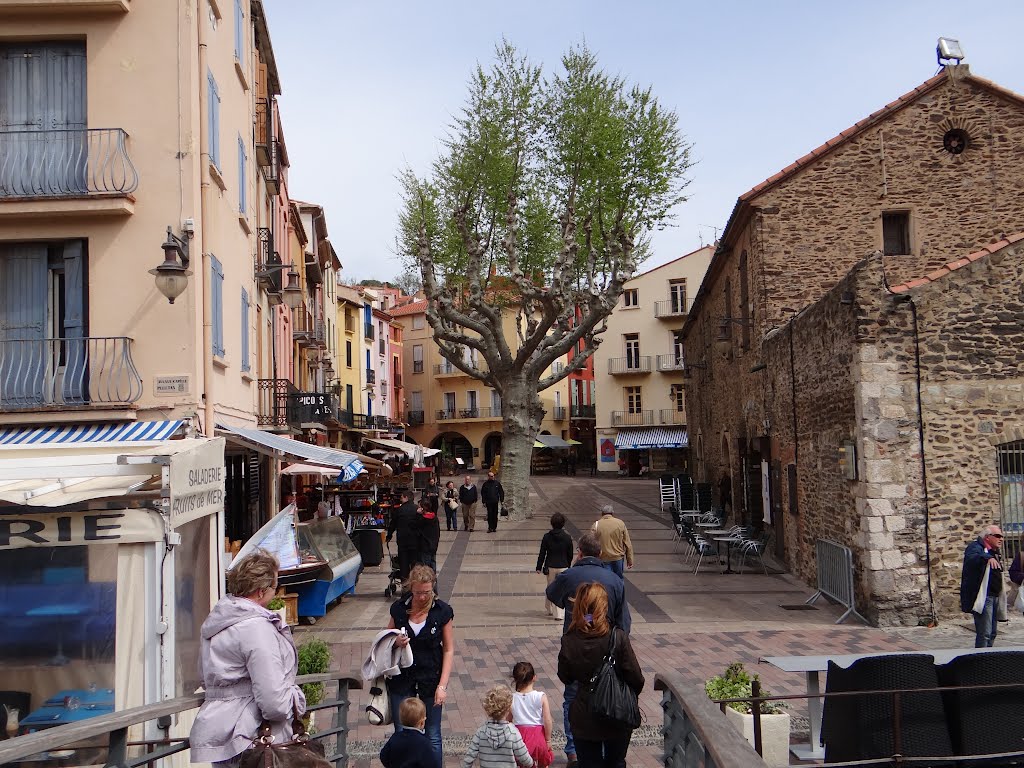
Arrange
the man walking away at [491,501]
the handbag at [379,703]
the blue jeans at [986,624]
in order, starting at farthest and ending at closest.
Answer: the man walking away at [491,501]
the blue jeans at [986,624]
the handbag at [379,703]

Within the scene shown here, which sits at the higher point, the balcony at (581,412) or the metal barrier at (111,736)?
the balcony at (581,412)

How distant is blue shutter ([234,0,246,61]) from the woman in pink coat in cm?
1381

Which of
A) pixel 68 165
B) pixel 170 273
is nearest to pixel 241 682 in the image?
pixel 170 273

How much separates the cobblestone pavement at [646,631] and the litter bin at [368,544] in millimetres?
254

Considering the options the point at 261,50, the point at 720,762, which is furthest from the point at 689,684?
the point at 261,50

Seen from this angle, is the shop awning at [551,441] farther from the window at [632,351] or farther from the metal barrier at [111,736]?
the metal barrier at [111,736]

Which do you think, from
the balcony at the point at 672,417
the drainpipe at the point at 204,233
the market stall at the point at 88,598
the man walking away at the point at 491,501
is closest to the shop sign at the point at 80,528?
the market stall at the point at 88,598

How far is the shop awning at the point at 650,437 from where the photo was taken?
188 ft

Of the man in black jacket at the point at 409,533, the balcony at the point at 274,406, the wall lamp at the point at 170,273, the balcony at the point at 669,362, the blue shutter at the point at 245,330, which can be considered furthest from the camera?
the balcony at the point at 669,362

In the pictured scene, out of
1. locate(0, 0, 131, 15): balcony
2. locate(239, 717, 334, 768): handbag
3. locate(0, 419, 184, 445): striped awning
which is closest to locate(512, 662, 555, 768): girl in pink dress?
locate(239, 717, 334, 768): handbag

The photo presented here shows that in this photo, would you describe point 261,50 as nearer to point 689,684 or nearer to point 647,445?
point 689,684

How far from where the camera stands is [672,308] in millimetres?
57344

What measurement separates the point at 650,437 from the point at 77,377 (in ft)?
159

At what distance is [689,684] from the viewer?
5004 millimetres
